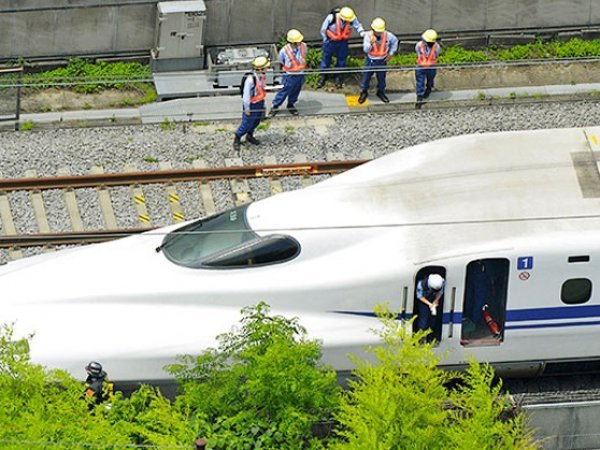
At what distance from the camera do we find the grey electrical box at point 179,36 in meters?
25.3

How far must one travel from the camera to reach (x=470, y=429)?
13930 millimetres

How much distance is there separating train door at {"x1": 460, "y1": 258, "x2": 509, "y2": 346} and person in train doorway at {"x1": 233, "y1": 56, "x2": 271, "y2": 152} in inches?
253

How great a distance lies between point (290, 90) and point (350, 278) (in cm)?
766

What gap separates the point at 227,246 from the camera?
1741 cm

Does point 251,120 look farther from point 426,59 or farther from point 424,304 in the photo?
point 424,304

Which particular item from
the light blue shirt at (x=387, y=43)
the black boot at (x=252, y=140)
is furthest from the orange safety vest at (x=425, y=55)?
the black boot at (x=252, y=140)

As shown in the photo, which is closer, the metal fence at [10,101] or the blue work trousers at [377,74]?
the metal fence at [10,101]

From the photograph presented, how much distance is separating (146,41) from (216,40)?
4.19ft

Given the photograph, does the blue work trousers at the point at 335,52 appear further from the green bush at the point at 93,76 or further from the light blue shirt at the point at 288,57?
the green bush at the point at 93,76

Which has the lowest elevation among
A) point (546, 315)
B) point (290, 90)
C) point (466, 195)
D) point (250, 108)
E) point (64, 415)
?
point (64, 415)

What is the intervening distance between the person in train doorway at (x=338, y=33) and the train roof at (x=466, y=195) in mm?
6511

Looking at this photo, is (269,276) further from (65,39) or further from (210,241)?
(65,39)

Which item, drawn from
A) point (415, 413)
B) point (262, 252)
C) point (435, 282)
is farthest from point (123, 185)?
point (415, 413)

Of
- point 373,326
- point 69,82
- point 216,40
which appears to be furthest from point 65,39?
point 373,326
